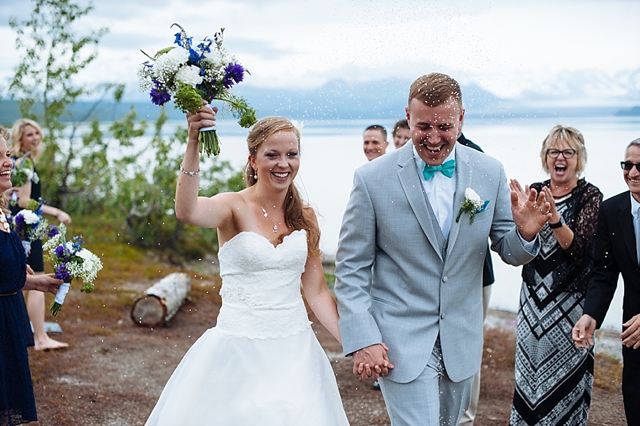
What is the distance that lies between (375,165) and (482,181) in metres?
0.58

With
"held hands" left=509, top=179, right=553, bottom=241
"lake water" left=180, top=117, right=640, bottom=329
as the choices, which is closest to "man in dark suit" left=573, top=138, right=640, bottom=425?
"lake water" left=180, top=117, right=640, bottom=329

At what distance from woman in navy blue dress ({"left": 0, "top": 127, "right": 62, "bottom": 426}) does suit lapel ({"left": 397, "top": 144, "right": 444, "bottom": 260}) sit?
97.3 inches

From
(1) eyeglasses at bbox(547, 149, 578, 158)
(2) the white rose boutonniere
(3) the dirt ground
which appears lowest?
(3) the dirt ground

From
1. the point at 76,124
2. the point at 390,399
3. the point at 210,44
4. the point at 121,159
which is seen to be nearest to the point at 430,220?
the point at 390,399

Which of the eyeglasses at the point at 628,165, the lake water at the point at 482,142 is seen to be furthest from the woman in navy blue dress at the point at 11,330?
the eyeglasses at the point at 628,165

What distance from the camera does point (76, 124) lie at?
49.0 ft

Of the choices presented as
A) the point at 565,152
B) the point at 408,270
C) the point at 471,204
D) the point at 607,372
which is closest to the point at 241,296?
the point at 408,270

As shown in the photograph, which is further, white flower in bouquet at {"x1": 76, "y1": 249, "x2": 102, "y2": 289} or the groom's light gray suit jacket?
white flower in bouquet at {"x1": 76, "y1": 249, "x2": 102, "y2": 289}

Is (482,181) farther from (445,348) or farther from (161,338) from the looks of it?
(161,338)

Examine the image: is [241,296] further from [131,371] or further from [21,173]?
[21,173]

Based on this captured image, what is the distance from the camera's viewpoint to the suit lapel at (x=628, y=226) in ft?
14.0

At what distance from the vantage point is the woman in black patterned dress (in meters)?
4.89

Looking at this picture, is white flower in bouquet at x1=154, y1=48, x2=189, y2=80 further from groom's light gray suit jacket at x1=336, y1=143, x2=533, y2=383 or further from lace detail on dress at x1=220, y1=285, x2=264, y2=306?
lace detail on dress at x1=220, y1=285, x2=264, y2=306

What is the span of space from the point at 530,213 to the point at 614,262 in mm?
1162
